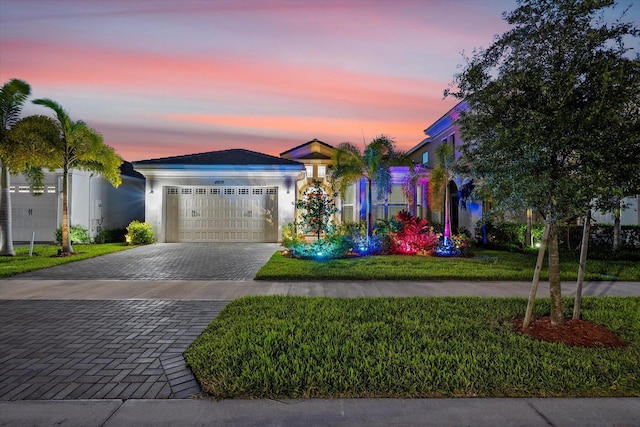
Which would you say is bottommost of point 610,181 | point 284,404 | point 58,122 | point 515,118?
point 284,404

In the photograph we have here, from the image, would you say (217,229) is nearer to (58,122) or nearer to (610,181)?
(58,122)

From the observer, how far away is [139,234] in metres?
17.0

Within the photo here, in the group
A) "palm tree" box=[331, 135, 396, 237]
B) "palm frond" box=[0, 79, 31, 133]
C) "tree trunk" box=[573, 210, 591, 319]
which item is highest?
"palm frond" box=[0, 79, 31, 133]

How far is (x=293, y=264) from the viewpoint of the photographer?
35.9 ft

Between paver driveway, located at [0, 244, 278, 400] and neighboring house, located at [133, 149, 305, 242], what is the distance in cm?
938

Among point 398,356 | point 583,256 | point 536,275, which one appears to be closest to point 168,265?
point 398,356

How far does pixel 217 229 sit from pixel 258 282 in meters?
10.3

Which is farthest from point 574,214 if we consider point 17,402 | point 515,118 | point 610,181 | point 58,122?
point 58,122

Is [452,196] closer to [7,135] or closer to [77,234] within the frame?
[77,234]

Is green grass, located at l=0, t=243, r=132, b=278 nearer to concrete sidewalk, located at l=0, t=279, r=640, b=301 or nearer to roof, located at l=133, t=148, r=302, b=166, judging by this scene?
concrete sidewalk, located at l=0, t=279, r=640, b=301

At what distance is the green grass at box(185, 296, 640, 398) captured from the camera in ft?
11.5

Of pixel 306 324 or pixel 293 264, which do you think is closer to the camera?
pixel 306 324

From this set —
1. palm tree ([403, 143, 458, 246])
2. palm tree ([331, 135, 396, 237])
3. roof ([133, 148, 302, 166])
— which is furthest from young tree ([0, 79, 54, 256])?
palm tree ([403, 143, 458, 246])

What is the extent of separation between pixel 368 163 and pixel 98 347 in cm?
1209
